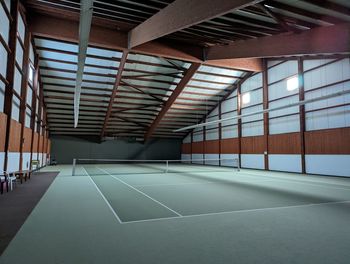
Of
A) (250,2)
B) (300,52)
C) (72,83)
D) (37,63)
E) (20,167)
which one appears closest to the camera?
(250,2)

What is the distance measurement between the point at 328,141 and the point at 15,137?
Answer: 655 inches

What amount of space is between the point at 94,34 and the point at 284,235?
42.1 ft

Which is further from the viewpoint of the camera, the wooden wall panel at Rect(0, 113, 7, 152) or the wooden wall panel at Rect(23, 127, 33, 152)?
the wooden wall panel at Rect(23, 127, 33, 152)

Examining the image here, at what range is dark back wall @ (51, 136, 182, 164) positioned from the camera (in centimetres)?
2759

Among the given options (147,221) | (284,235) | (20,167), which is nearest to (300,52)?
(284,235)

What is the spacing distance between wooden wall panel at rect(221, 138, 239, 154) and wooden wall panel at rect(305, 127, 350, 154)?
713cm

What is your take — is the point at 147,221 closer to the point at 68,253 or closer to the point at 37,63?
the point at 68,253

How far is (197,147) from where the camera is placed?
29.1m

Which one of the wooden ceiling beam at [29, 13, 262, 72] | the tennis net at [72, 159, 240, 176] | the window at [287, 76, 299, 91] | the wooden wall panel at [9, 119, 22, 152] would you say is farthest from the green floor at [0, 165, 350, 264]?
the window at [287, 76, 299, 91]

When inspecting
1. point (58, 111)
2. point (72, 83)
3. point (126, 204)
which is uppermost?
point (72, 83)

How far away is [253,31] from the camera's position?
36.4ft

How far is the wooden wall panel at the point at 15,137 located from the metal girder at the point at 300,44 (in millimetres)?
10709

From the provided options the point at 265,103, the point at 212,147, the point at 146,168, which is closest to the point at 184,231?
the point at 146,168

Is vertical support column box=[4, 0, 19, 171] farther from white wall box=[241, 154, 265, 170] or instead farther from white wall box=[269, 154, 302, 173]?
white wall box=[241, 154, 265, 170]
